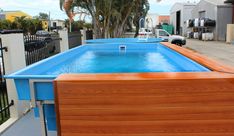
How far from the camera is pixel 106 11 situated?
1361 centimetres

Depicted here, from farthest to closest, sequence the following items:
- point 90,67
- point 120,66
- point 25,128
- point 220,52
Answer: point 220,52 → point 120,66 → point 90,67 → point 25,128

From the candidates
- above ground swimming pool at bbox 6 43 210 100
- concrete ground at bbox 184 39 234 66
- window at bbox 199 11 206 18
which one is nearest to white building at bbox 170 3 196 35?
window at bbox 199 11 206 18

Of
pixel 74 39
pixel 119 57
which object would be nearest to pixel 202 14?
pixel 74 39

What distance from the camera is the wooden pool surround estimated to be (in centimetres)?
213

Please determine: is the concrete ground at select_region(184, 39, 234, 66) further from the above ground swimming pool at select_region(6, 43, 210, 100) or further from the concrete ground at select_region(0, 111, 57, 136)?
the concrete ground at select_region(0, 111, 57, 136)

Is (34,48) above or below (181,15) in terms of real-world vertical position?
below

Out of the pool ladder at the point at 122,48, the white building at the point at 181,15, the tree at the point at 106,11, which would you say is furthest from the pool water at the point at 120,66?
the white building at the point at 181,15

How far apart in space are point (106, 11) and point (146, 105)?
11884 mm

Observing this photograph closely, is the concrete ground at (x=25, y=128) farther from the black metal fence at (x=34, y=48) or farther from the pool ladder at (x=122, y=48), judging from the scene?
the pool ladder at (x=122, y=48)

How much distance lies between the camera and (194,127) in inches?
87.0

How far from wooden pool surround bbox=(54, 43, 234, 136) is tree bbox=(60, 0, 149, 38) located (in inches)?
453

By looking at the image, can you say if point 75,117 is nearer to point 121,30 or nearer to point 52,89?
point 52,89

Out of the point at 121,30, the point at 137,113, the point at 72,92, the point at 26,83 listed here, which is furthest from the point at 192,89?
the point at 121,30

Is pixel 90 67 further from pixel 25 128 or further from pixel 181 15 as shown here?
pixel 181 15
